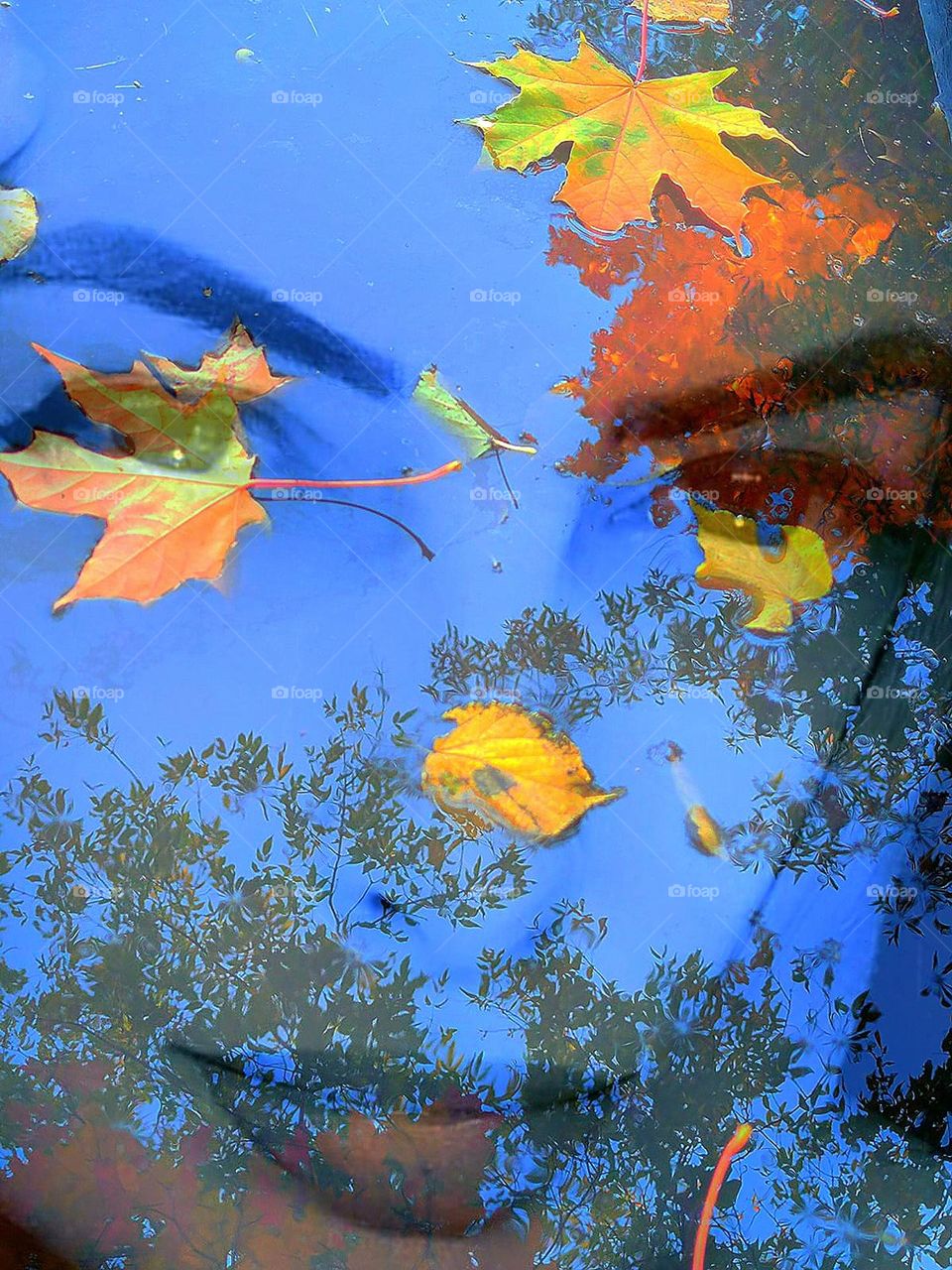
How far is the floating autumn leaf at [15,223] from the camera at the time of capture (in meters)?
1.32

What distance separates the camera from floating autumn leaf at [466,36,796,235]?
1.34 meters

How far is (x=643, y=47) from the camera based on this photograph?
1.37 meters

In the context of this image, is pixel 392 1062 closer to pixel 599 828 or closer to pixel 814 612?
pixel 599 828

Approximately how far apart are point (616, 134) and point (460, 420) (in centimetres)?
48

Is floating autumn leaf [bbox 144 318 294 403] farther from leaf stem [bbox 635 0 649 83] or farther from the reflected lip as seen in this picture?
the reflected lip

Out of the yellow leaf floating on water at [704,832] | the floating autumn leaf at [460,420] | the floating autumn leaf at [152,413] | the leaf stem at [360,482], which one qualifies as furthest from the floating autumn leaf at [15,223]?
the yellow leaf floating on water at [704,832]

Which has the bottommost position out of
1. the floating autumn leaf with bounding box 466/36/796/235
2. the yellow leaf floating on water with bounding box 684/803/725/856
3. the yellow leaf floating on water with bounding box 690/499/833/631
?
the yellow leaf floating on water with bounding box 684/803/725/856

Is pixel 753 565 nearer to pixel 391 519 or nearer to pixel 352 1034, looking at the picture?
pixel 391 519

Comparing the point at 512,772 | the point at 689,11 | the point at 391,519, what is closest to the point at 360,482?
the point at 391,519

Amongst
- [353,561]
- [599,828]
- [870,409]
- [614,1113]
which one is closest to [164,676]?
[353,561]

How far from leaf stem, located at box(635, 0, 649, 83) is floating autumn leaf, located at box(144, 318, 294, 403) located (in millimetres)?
696

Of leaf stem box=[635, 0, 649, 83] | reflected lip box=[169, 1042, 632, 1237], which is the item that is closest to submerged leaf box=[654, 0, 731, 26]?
leaf stem box=[635, 0, 649, 83]

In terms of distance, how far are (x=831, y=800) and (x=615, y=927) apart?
37cm

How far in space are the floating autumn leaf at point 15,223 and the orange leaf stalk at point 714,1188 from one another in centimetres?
165
